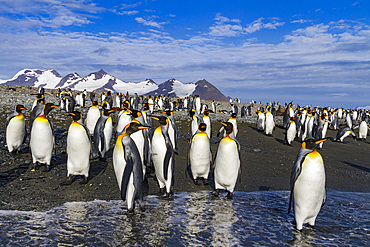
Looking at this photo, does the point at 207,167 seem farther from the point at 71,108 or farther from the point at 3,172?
the point at 71,108

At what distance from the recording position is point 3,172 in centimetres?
639

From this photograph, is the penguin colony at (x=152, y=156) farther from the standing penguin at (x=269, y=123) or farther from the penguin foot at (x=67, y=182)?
the standing penguin at (x=269, y=123)

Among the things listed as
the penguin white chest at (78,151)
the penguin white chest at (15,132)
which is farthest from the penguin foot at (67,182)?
the penguin white chest at (15,132)

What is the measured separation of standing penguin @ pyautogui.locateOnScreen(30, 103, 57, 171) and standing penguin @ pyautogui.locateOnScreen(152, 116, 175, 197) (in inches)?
93.7

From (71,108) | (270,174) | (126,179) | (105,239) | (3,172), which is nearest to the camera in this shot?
(105,239)

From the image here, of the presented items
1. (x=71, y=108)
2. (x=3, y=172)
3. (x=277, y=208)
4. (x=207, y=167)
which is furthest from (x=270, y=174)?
(x=71, y=108)

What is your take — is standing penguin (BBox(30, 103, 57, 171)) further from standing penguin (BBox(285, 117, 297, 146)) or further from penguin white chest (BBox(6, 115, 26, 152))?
standing penguin (BBox(285, 117, 297, 146))

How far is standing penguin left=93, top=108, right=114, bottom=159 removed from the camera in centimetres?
757

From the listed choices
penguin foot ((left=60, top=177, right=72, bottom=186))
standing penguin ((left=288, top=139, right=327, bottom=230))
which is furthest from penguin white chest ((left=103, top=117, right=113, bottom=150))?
standing penguin ((left=288, top=139, right=327, bottom=230))

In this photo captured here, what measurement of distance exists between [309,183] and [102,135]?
5.08 metres

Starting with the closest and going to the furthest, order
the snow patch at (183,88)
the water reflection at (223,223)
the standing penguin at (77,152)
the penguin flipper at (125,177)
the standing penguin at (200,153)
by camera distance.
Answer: the water reflection at (223,223) < the penguin flipper at (125,177) < the standing penguin at (77,152) < the standing penguin at (200,153) < the snow patch at (183,88)

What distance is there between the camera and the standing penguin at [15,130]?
295 inches

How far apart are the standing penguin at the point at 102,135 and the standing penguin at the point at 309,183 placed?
4894mm

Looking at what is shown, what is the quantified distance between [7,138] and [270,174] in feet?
22.9
